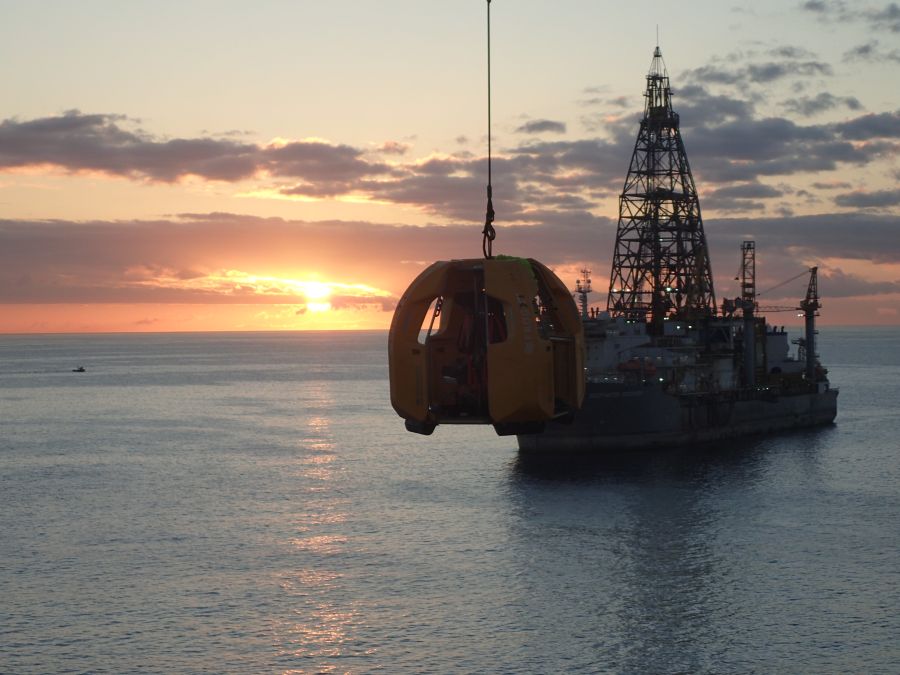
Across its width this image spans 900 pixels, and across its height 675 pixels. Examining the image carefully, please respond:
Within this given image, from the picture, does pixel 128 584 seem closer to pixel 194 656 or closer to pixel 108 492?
pixel 194 656

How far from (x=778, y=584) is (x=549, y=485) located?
2395cm

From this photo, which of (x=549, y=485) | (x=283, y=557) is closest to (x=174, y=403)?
(x=549, y=485)

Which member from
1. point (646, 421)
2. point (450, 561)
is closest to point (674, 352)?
point (646, 421)

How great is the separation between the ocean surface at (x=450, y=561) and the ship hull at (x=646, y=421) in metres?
2.06

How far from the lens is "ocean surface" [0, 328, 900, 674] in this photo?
41062 mm

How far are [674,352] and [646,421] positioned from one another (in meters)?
13.3

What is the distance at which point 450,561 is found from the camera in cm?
5225

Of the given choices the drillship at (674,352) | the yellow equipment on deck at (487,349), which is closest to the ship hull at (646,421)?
the drillship at (674,352)

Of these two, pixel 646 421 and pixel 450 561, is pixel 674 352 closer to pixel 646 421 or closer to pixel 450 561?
pixel 646 421

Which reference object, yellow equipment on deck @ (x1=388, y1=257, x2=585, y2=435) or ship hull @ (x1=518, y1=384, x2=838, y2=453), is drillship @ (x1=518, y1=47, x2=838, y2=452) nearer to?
ship hull @ (x1=518, y1=384, x2=838, y2=453)

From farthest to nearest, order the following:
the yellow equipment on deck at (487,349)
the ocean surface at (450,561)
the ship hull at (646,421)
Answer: the ship hull at (646,421)
the ocean surface at (450,561)
the yellow equipment on deck at (487,349)

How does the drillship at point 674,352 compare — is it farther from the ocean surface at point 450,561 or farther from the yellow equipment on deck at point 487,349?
the yellow equipment on deck at point 487,349

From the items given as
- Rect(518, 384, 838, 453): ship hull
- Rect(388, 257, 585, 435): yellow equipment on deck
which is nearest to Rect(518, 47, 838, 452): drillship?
Rect(518, 384, 838, 453): ship hull

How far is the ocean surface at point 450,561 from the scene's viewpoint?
4106cm
